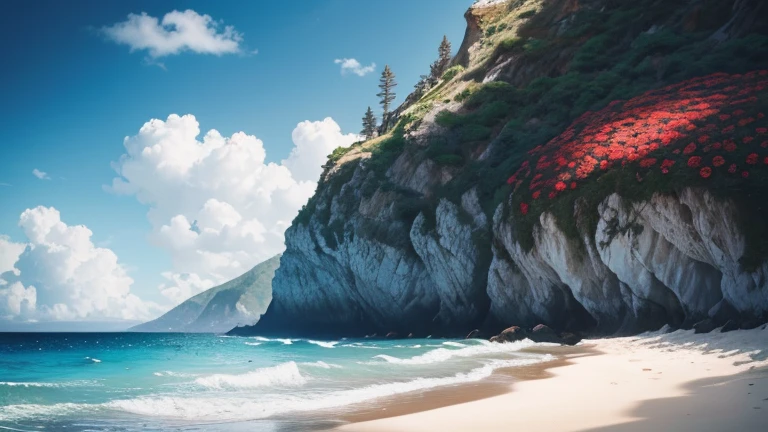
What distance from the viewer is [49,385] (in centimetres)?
1515

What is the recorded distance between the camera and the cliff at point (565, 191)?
20.0 metres

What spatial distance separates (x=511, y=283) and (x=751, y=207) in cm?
1573

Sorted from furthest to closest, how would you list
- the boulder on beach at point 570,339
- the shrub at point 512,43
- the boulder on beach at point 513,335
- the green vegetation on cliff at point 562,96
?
the shrub at point 512,43 < the boulder on beach at point 513,335 < the boulder on beach at point 570,339 < the green vegetation on cliff at point 562,96

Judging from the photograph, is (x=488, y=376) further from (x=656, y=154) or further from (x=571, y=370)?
(x=656, y=154)

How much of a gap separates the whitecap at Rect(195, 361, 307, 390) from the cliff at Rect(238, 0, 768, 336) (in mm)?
15607

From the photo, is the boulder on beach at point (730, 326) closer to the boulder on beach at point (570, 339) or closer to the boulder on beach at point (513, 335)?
the boulder on beach at point (570, 339)

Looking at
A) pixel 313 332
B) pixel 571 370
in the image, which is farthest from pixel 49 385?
pixel 313 332

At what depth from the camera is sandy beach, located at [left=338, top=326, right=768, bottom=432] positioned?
6.46m

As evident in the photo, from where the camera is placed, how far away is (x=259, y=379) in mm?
15086

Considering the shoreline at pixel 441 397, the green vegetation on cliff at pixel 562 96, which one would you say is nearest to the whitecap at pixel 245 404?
the shoreline at pixel 441 397

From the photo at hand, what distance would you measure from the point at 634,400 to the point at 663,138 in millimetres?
18230

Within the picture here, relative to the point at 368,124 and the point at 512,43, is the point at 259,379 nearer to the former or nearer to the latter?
the point at 512,43

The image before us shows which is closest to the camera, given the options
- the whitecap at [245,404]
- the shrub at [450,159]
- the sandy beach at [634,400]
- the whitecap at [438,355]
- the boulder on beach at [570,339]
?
A: the sandy beach at [634,400]

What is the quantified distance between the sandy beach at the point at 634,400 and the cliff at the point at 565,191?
6.62 m
